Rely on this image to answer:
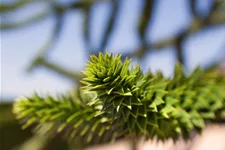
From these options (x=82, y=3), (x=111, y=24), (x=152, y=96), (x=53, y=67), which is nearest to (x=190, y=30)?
(x=111, y=24)

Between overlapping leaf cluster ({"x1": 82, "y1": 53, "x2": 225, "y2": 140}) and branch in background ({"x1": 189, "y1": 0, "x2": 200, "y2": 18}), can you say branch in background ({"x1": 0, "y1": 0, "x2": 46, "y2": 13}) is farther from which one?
overlapping leaf cluster ({"x1": 82, "y1": 53, "x2": 225, "y2": 140})

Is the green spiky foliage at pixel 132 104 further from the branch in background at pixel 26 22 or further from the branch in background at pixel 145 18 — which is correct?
the branch in background at pixel 26 22

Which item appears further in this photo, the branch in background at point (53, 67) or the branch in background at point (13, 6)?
the branch in background at point (53, 67)

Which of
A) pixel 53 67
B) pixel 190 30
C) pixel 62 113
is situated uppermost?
pixel 190 30

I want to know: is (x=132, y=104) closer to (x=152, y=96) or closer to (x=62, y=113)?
(x=152, y=96)

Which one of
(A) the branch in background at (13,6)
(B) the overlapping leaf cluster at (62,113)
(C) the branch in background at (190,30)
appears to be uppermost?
Answer: (A) the branch in background at (13,6)

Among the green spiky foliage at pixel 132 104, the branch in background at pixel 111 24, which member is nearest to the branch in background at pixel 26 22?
the branch in background at pixel 111 24

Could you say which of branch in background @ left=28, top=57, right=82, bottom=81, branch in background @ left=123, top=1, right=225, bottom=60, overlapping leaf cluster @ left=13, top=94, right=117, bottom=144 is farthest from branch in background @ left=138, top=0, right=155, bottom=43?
overlapping leaf cluster @ left=13, top=94, right=117, bottom=144

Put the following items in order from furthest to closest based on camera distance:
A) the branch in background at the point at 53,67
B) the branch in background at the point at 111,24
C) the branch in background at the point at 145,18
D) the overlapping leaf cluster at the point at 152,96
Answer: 1. the branch in background at the point at 53,67
2. the branch in background at the point at 111,24
3. the branch in background at the point at 145,18
4. the overlapping leaf cluster at the point at 152,96
